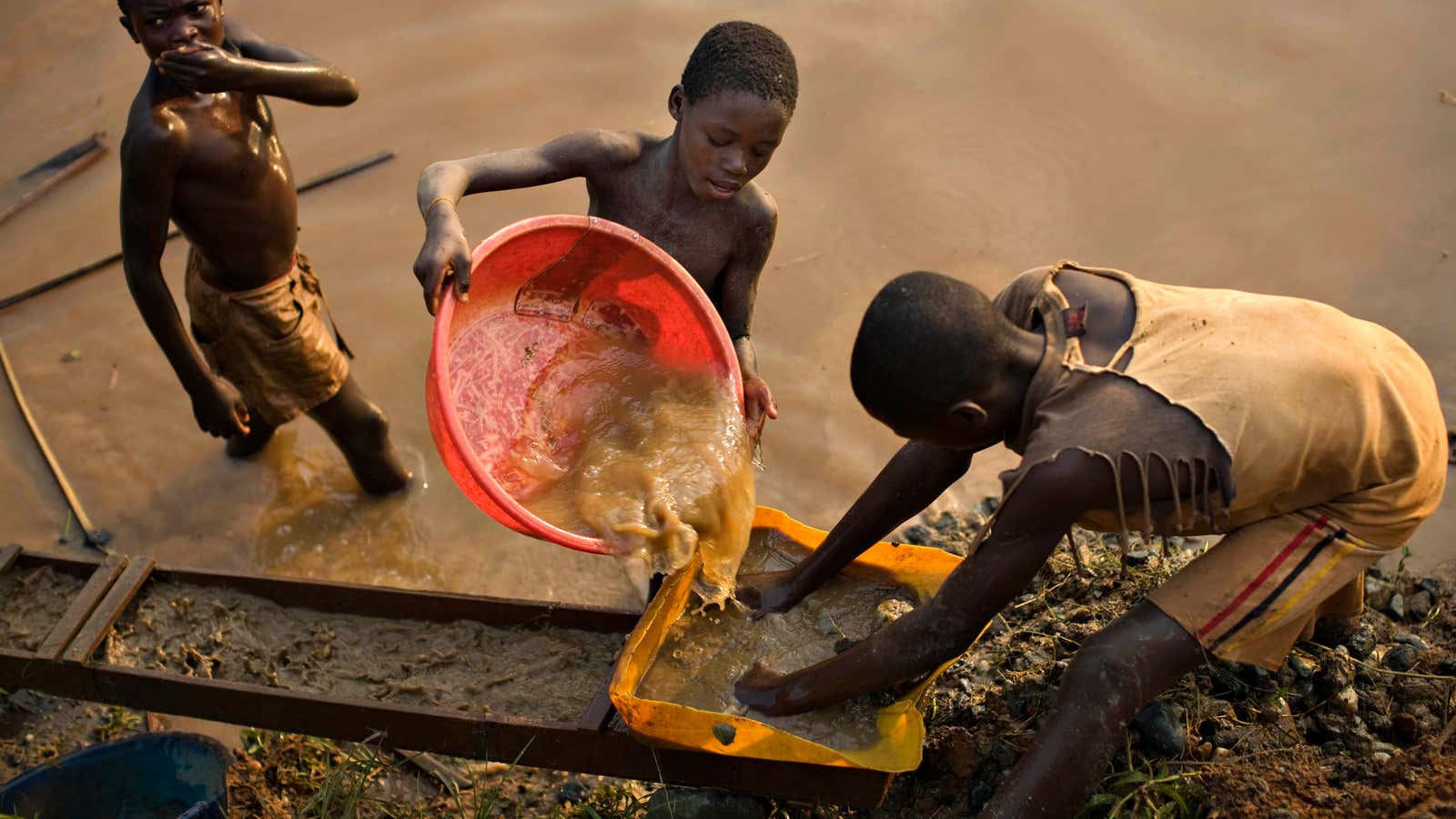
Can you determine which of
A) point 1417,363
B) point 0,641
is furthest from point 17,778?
point 1417,363

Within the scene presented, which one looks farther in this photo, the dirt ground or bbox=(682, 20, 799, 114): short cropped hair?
the dirt ground

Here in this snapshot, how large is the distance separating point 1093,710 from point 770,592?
92cm

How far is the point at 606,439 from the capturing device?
2867mm

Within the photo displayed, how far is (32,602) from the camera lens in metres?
3.11

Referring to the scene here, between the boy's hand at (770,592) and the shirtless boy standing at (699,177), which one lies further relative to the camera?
the boy's hand at (770,592)

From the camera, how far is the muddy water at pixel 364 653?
2906 mm

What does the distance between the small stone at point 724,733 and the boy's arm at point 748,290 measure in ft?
2.61

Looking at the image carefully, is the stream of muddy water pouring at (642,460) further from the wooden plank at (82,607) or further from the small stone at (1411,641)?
the small stone at (1411,641)

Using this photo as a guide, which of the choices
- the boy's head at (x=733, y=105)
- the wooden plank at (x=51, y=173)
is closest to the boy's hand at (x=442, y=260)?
the boy's head at (x=733, y=105)

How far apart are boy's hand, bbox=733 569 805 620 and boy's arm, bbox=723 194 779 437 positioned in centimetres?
40

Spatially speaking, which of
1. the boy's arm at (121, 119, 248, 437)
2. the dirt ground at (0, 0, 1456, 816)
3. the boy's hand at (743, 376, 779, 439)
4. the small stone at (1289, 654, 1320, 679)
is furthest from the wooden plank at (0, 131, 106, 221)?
the small stone at (1289, 654, 1320, 679)

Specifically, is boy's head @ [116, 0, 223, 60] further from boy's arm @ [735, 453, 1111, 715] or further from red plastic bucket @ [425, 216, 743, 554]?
boy's arm @ [735, 453, 1111, 715]

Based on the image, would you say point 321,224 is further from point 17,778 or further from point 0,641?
point 17,778

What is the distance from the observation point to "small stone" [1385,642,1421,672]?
9.36ft
